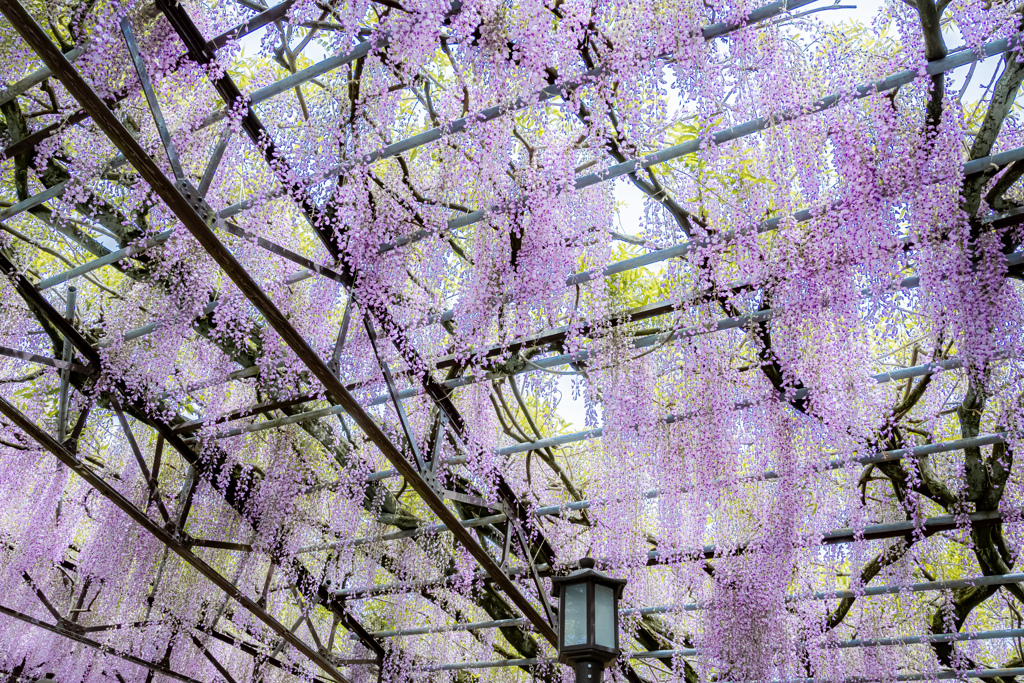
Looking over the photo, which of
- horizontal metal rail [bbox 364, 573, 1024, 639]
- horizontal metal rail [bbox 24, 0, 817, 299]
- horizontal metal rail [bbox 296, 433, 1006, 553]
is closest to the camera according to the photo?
horizontal metal rail [bbox 24, 0, 817, 299]

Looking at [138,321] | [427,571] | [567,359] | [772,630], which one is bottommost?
[772,630]

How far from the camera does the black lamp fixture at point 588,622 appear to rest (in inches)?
134

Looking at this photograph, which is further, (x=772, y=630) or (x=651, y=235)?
(x=772, y=630)

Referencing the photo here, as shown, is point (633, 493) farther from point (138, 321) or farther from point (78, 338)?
point (78, 338)

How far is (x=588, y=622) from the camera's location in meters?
3.45

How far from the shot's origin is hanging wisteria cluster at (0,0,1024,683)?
3537 millimetres

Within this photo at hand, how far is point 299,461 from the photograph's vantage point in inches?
248

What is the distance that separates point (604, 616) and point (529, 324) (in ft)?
5.51

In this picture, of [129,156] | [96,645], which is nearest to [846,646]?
[129,156]

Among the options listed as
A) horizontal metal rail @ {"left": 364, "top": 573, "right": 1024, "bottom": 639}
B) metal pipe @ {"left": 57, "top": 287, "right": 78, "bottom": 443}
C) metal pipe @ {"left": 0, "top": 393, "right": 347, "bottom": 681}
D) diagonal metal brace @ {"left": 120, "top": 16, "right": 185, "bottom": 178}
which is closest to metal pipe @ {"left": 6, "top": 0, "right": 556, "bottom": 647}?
diagonal metal brace @ {"left": 120, "top": 16, "right": 185, "bottom": 178}

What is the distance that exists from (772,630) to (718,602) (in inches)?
16.8

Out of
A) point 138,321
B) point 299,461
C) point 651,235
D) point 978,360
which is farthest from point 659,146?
point 299,461

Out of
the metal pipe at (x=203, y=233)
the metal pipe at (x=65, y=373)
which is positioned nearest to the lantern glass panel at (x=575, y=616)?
the metal pipe at (x=203, y=233)

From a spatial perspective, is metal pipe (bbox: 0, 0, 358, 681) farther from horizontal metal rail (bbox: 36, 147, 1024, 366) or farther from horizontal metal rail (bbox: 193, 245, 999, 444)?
horizontal metal rail (bbox: 193, 245, 999, 444)
